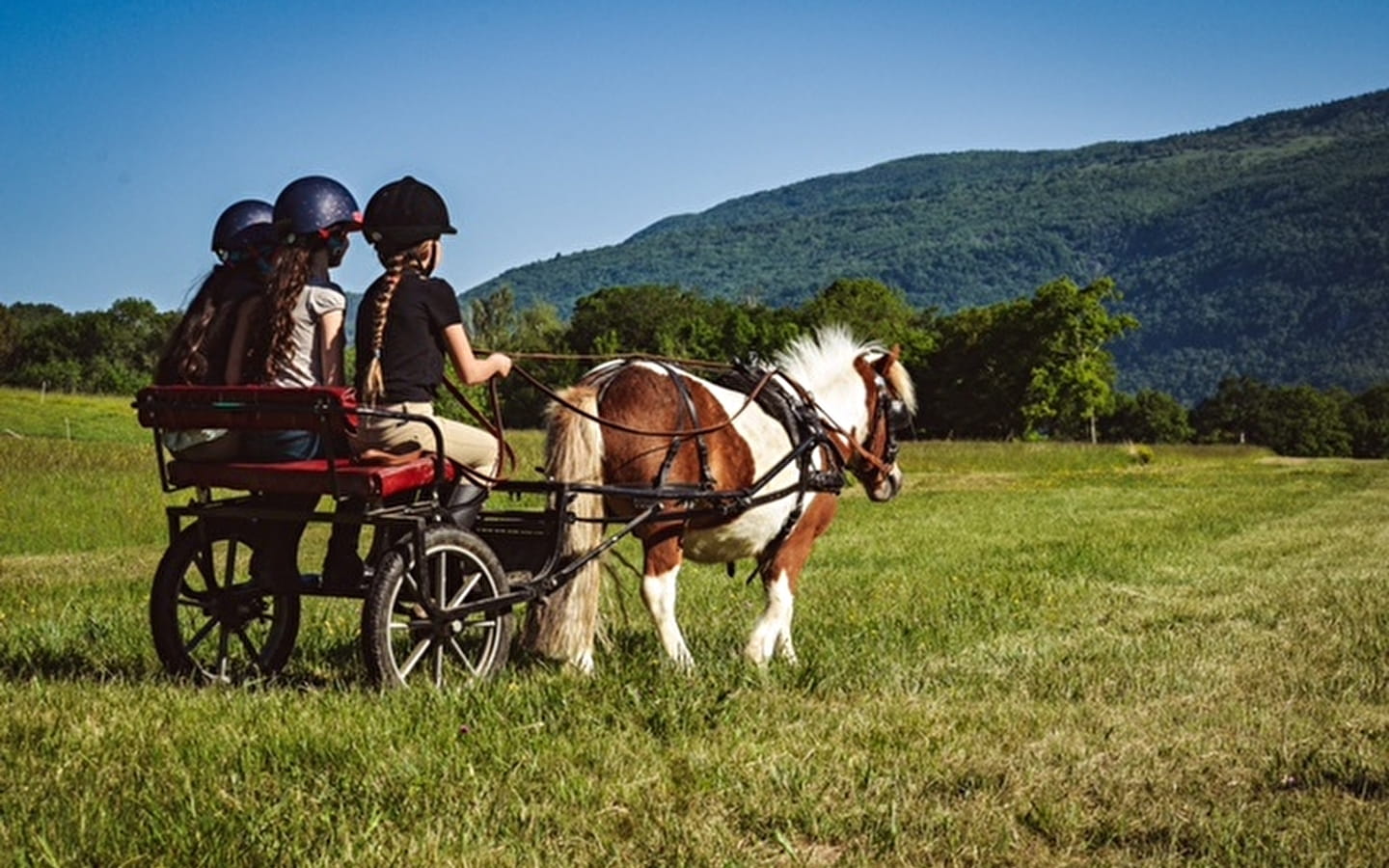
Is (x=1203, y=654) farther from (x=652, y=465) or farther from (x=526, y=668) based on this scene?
(x=526, y=668)

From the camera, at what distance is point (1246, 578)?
1364cm

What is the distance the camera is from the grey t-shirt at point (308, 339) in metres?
6.79

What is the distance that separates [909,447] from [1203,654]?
1931 inches

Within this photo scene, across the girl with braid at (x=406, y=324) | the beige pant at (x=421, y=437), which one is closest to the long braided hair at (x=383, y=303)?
the girl with braid at (x=406, y=324)

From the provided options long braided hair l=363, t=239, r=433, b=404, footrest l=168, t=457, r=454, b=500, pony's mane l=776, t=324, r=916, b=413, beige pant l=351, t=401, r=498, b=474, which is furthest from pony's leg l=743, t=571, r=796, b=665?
long braided hair l=363, t=239, r=433, b=404

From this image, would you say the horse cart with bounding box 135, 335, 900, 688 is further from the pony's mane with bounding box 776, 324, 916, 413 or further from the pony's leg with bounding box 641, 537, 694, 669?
the pony's mane with bounding box 776, 324, 916, 413

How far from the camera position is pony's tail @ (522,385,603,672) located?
7.51 meters

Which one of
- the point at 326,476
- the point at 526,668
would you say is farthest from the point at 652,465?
the point at 326,476

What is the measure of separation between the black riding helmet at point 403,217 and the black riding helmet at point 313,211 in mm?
162

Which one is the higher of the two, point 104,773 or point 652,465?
point 652,465

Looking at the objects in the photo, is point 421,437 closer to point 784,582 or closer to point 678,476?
point 678,476

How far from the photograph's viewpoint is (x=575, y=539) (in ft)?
25.0

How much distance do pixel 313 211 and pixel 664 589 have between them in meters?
2.84

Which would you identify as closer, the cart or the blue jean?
the cart
